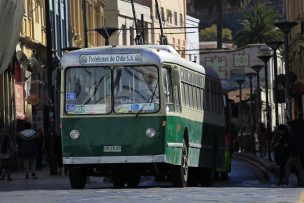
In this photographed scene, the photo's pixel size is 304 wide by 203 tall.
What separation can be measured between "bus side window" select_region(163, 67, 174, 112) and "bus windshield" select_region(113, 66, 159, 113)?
0.25 metres

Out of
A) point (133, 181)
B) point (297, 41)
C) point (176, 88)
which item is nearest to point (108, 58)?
point (176, 88)

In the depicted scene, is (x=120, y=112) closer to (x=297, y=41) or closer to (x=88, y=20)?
(x=297, y=41)

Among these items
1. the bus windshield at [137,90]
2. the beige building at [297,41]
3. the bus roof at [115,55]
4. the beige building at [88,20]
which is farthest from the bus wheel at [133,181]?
the beige building at [88,20]

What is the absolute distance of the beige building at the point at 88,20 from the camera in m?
68.4

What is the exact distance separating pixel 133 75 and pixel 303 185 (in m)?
6.69

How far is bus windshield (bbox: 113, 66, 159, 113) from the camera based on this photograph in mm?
26719

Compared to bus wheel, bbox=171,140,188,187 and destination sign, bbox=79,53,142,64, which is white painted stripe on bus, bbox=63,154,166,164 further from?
destination sign, bbox=79,53,142,64

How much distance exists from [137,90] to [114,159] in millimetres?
1633

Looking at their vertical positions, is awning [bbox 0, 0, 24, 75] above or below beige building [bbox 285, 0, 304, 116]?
below

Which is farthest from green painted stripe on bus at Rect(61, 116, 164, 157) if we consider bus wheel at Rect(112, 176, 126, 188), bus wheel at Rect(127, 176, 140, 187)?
bus wheel at Rect(127, 176, 140, 187)

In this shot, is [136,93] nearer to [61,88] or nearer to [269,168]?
[61,88]

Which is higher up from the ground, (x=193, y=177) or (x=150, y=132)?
(x=150, y=132)

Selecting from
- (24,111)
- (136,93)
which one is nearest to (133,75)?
(136,93)

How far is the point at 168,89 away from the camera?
89.0 feet
